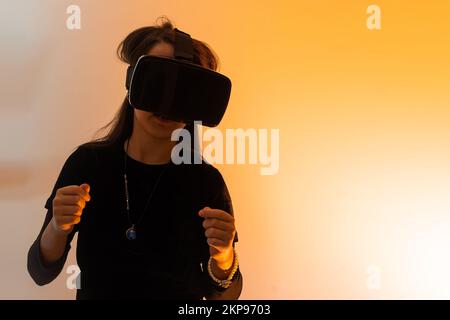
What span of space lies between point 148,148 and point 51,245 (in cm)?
19

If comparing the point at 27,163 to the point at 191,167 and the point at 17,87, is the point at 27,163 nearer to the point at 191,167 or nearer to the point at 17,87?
the point at 17,87

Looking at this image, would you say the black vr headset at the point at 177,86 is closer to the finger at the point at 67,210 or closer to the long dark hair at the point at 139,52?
the long dark hair at the point at 139,52

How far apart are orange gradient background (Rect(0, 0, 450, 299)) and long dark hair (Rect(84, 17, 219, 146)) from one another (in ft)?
0.54

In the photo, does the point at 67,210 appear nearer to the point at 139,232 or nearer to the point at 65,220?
the point at 65,220

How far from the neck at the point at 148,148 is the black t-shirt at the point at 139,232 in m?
0.01

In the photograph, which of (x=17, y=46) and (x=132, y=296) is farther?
(x=17, y=46)

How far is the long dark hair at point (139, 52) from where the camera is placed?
0.59 m

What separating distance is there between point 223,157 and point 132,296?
33 centimetres

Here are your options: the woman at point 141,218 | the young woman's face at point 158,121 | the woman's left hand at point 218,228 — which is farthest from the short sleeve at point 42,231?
the woman's left hand at point 218,228

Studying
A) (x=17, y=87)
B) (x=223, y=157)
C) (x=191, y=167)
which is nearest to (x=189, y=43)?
(x=191, y=167)

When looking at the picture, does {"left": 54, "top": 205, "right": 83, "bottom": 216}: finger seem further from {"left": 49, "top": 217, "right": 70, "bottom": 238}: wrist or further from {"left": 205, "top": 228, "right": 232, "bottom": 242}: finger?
{"left": 205, "top": 228, "right": 232, "bottom": 242}: finger

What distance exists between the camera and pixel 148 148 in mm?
625

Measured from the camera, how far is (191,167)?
25.6 inches

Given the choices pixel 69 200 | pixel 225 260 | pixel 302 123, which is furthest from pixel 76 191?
pixel 302 123
